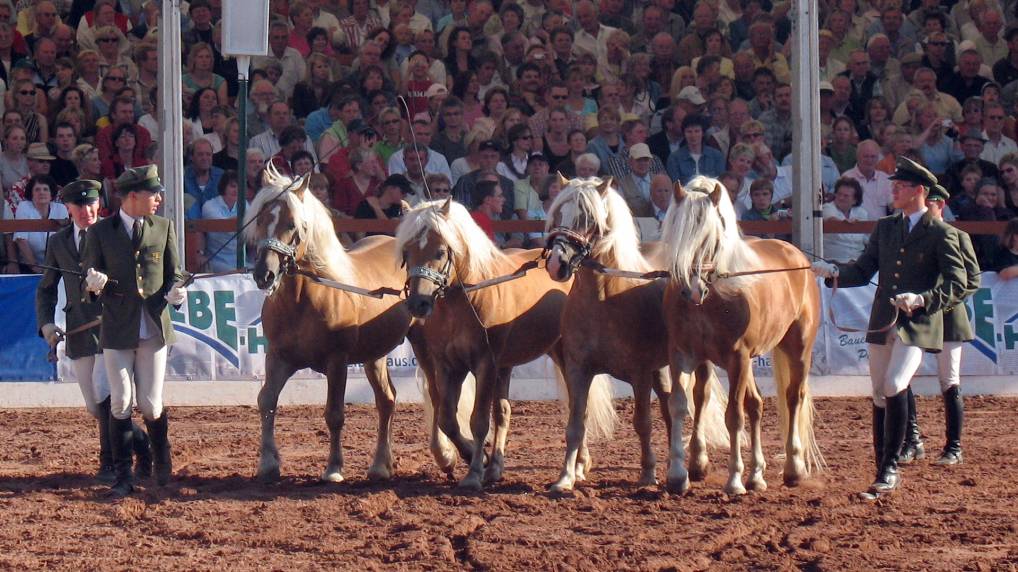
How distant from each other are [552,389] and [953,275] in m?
5.60

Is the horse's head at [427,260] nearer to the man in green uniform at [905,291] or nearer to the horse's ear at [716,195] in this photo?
the horse's ear at [716,195]

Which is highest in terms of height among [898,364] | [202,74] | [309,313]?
[202,74]

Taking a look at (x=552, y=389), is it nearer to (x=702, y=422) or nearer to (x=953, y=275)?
Result: (x=702, y=422)

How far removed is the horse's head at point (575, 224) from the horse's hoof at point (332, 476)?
2025 millimetres

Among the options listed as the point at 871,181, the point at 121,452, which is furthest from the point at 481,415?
the point at 871,181

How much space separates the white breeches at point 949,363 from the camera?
357 inches

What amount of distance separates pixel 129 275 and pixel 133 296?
144 millimetres

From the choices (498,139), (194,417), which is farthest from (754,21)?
(194,417)

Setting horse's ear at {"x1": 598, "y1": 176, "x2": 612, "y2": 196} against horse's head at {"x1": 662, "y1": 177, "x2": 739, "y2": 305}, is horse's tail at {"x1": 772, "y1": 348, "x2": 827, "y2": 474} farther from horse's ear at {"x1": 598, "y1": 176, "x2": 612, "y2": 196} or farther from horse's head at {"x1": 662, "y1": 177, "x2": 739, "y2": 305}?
horse's ear at {"x1": 598, "y1": 176, "x2": 612, "y2": 196}

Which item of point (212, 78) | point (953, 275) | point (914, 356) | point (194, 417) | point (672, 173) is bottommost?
Answer: point (194, 417)

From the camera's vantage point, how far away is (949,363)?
29.9 ft

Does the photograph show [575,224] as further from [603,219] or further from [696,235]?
[696,235]

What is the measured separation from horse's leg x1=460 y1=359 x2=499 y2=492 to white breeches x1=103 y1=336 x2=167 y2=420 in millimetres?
1749

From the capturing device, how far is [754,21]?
15430 millimetres
